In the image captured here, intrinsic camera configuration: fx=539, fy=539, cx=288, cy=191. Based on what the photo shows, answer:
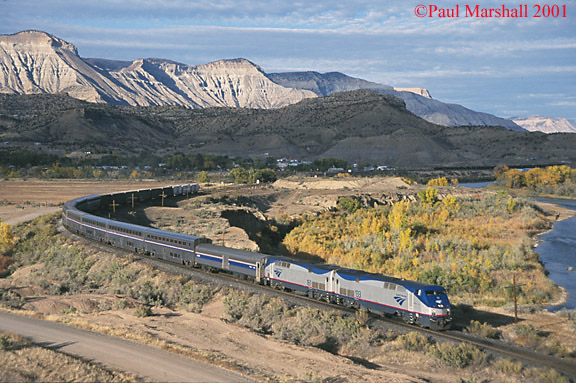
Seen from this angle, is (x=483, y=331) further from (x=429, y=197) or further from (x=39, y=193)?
(x=39, y=193)

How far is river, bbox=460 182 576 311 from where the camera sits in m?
39.8

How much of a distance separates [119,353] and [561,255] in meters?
46.0

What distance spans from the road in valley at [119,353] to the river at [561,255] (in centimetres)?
2294

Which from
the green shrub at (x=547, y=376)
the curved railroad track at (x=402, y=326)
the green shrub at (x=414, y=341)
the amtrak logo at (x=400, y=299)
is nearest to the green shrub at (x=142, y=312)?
the curved railroad track at (x=402, y=326)

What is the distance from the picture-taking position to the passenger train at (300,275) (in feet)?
80.2

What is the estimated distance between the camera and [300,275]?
29203 millimetres

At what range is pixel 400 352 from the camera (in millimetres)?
22906

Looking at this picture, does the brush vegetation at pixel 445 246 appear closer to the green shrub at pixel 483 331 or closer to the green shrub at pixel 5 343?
the green shrub at pixel 483 331

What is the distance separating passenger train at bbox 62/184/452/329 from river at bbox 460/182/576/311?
12.8 metres

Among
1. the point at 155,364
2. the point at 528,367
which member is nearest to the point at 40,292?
the point at 155,364

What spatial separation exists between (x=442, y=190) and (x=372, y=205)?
19.6m

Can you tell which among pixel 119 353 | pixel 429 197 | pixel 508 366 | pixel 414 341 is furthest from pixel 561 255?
pixel 119 353

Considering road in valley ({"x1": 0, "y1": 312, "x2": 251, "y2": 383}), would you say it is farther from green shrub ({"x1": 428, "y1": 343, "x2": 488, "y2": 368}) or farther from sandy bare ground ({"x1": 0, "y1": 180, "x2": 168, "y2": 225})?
sandy bare ground ({"x1": 0, "y1": 180, "x2": 168, "y2": 225})

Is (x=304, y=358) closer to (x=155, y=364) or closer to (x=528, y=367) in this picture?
(x=155, y=364)
